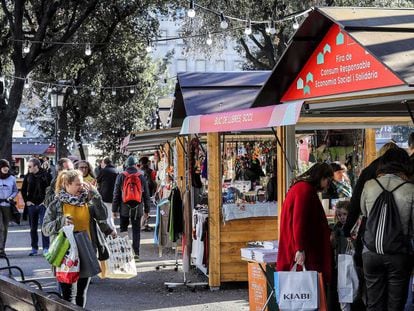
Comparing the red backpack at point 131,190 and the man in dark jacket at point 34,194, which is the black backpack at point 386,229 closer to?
the red backpack at point 131,190

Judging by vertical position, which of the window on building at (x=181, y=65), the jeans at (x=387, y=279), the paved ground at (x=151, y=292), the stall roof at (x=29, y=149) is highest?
the window on building at (x=181, y=65)

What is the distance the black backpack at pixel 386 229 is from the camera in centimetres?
602

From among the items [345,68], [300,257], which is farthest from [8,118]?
[345,68]

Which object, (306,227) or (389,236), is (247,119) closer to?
(306,227)

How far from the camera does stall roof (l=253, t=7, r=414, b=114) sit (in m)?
5.64

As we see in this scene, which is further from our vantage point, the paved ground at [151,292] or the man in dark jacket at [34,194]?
the man in dark jacket at [34,194]

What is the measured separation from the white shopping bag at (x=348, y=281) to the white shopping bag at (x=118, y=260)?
2358 mm

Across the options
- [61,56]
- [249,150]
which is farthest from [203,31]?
[249,150]

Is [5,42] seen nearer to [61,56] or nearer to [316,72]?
[61,56]

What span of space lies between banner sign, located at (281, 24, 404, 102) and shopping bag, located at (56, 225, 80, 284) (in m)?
2.38

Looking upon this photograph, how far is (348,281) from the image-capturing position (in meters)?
7.08

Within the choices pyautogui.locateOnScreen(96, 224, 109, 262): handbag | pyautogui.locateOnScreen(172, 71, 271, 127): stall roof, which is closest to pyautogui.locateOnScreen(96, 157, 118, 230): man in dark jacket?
pyautogui.locateOnScreen(172, 71, 271, 127): stall roof

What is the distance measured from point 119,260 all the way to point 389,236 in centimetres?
324

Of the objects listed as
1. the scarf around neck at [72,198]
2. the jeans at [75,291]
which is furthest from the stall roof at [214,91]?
the jeans at [75,291]
